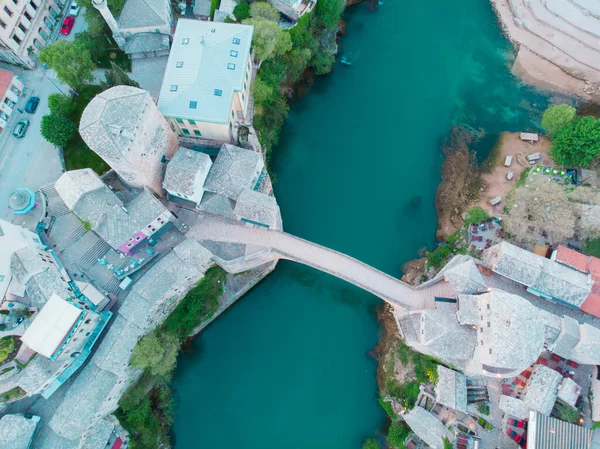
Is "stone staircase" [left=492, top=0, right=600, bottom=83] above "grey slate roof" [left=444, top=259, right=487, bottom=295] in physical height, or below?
above

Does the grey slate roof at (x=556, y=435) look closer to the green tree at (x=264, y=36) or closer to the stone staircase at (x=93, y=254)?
the stone staircase at (x=93, y=254)

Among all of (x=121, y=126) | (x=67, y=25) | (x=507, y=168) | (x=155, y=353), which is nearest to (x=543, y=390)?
(x=507, y=168)

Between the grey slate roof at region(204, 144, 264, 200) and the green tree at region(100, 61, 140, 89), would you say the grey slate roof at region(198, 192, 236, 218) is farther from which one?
the green tree at region(100, 61, 140, 89)

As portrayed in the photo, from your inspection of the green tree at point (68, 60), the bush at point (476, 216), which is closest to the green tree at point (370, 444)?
the bush at point (476, 216)

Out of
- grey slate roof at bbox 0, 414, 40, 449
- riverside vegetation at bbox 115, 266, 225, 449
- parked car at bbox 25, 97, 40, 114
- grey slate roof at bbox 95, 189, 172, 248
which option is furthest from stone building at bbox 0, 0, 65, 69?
grey slate roof at bbox 0, 414, 40, 449

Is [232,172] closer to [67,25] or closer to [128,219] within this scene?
[128,219]

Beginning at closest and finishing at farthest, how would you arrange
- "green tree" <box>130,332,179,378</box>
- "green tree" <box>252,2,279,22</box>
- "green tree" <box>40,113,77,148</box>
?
"green tree" <box>130,332,179,378</box> → "green tree" <box>40,113,77,148</box> → "green tree" <box>252,2,279,22</box>

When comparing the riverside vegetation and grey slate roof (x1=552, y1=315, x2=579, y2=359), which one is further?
the riverside vegetation
